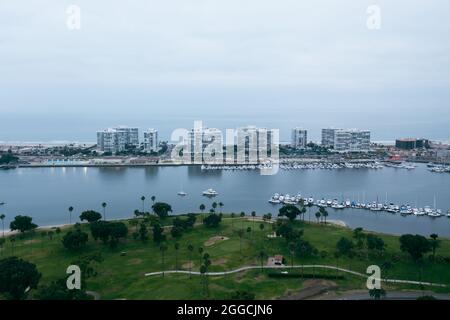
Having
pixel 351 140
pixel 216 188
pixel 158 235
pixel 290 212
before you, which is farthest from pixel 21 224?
pixel 351 140

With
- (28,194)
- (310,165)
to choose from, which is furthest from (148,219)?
(310,165)

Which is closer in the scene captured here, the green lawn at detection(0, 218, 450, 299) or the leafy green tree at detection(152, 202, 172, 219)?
the green lawn at detection(0, 218, 450, 299)

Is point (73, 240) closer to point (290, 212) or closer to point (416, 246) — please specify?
point (290, 212)

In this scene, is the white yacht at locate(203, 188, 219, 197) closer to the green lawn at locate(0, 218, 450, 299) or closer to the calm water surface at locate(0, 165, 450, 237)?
the calm water surface at locate(0, 165, 450, 237)

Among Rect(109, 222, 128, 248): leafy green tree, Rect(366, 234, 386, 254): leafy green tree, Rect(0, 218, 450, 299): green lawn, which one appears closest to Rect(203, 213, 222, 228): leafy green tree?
Rect(0, 218, 450, 299): green lawn

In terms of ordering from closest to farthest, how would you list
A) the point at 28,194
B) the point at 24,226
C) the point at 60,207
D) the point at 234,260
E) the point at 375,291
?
the point at 375,291
the point at 234,260
the point at 24,226
the point at 60,207
the point at 28,194

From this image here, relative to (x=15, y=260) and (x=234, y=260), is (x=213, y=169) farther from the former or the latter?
(x=15, y=260)
